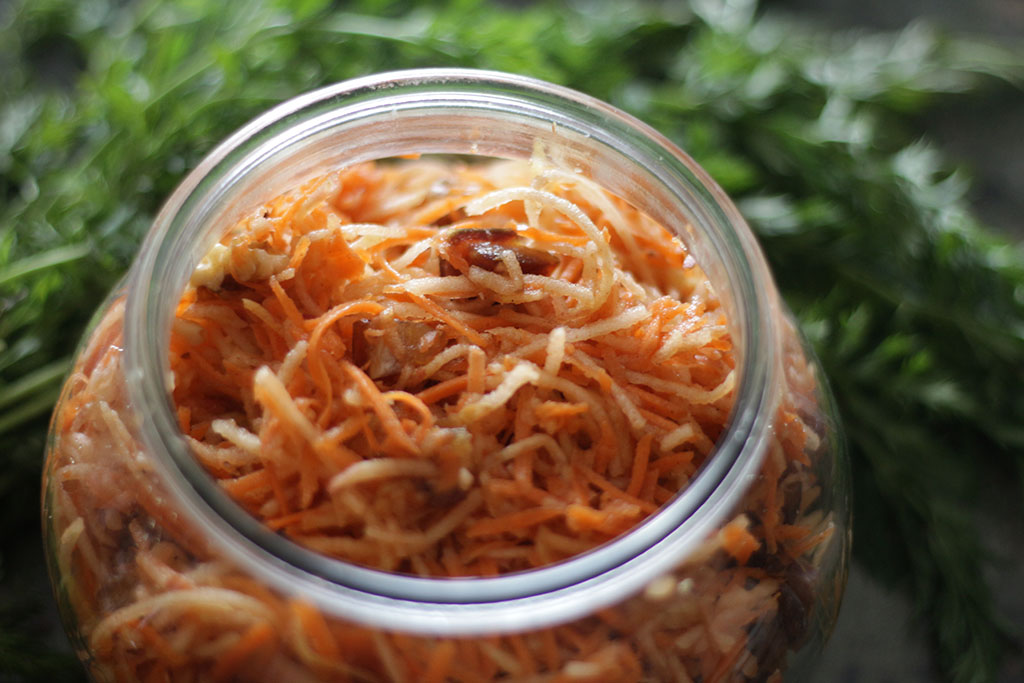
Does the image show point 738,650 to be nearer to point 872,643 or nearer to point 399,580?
point 399,580

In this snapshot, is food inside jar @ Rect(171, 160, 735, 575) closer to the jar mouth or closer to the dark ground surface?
the jar mouth

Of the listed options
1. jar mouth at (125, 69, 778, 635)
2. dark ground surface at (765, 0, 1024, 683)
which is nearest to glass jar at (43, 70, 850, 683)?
jar mouth at (125, 69, 778, 635)

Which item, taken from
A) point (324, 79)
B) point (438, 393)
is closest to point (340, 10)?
point (324, 79)

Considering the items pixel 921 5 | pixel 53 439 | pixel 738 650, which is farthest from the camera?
pixel 921 5

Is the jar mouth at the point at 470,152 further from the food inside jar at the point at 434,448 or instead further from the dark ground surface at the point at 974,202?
the dark ground surface at the point at 974,202

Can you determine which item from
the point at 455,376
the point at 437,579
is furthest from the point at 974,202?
the point at 437,579

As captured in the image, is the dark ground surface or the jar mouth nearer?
the jar mouth
